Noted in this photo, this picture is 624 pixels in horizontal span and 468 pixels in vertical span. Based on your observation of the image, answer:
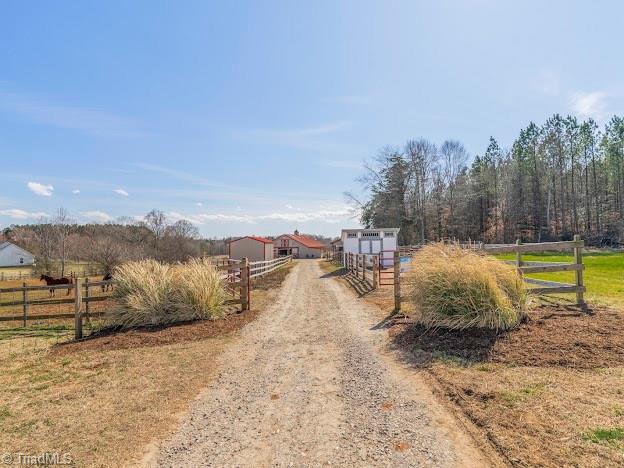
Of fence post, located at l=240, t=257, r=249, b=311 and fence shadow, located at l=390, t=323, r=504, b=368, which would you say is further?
fence post, located at l=240, t=257, r=249, b=311

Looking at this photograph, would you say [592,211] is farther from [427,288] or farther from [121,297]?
[121,297]

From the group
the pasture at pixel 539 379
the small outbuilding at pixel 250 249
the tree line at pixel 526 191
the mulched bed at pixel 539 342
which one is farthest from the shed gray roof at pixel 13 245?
the mulched bed at pixel 539 342

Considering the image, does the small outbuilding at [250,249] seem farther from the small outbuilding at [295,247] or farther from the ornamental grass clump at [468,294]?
the ornamental grass clump at [468,294]

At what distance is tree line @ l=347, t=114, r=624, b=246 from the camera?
4266cm

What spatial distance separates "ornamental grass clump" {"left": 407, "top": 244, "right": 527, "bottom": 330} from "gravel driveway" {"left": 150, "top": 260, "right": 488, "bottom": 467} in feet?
4.00

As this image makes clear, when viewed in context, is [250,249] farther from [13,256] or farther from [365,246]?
[13,256]

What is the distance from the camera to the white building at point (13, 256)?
63.1 meters

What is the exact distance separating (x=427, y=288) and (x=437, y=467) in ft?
13.2

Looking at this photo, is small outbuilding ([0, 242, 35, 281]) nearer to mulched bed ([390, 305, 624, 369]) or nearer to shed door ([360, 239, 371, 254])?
shed door ([360, 239, 371, 254])

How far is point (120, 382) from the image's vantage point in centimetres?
472

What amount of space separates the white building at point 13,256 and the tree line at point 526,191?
63.9 metres

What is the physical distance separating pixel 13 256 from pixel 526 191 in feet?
286

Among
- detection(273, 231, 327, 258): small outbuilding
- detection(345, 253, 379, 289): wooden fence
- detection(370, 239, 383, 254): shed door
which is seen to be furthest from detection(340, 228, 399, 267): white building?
detection(273, 231, 327, 258): small outbuilding

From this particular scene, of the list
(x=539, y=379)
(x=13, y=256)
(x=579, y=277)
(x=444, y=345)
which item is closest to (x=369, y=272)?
(x=579, y=277)
